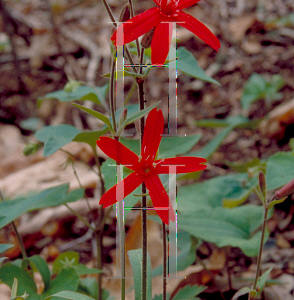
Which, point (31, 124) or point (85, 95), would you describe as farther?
point (31, 124)

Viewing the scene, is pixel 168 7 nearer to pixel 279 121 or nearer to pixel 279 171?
pixel 279 171

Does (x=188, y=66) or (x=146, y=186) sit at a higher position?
(x=188, y=66)

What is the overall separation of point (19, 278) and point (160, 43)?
568 millimetres

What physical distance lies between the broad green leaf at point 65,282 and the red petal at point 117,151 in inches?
12.8

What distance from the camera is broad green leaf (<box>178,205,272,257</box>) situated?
0.78 meters

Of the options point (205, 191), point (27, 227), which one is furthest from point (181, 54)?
point (27, 227)

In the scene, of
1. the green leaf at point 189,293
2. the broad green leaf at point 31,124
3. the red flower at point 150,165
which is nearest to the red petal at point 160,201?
the red flower at point 150,165

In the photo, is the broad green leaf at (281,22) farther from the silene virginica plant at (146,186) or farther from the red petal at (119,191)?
the red petal at (119,191)

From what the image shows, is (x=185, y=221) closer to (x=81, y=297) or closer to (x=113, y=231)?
(x=81, y=297)

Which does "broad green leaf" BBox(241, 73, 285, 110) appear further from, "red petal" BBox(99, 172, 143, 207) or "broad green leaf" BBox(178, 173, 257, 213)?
"red petal" BBox(99, 172, 143, 207)

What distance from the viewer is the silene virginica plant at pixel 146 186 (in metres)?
0.47

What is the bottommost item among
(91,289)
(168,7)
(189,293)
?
(91,289)

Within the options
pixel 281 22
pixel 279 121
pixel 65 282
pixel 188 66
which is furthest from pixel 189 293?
pixel 281 22

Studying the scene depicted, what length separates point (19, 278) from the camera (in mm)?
681
